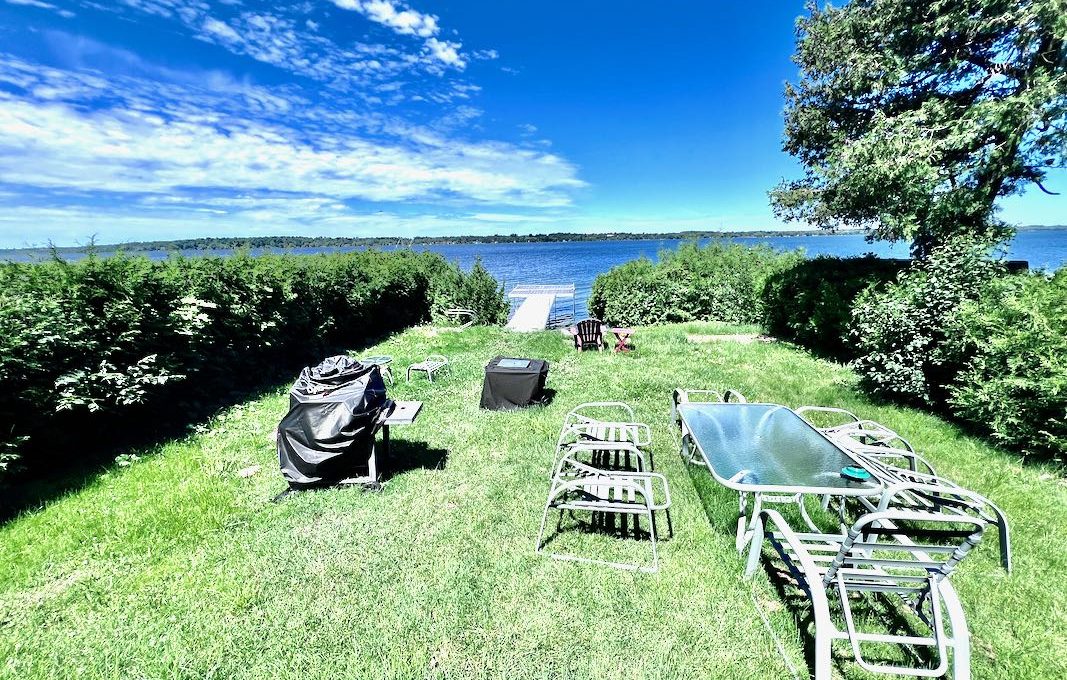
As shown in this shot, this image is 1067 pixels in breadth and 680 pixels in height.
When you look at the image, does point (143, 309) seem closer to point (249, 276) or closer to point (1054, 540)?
point (249, 276)

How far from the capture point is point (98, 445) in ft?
18.6

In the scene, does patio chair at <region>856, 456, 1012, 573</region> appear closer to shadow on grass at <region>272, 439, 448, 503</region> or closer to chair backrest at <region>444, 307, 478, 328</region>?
shadow on grass at <region>272, 439, 448, 503</region>

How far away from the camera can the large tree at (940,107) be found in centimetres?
694

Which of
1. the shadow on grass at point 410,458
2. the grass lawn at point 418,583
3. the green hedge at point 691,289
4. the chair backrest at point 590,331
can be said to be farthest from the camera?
the green hedge at point 691,289

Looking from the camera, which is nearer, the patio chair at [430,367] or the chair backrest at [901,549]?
the chair backrest at [901,549]

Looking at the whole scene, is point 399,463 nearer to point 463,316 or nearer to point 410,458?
point 410,458

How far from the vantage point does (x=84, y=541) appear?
3.88 meters

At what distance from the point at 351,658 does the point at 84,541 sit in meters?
3.10

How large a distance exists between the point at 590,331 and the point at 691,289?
6169 mm

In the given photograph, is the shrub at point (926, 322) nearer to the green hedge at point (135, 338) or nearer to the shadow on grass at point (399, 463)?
the shadow on grass at point (399, 463)

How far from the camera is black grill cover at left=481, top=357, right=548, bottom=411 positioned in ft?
22.3

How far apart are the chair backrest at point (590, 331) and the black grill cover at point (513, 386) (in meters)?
4.25

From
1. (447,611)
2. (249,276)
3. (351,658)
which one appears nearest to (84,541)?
(351,658)

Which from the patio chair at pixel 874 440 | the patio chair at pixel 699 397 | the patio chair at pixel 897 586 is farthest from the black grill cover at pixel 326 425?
the patio chair at pixel 874 440
